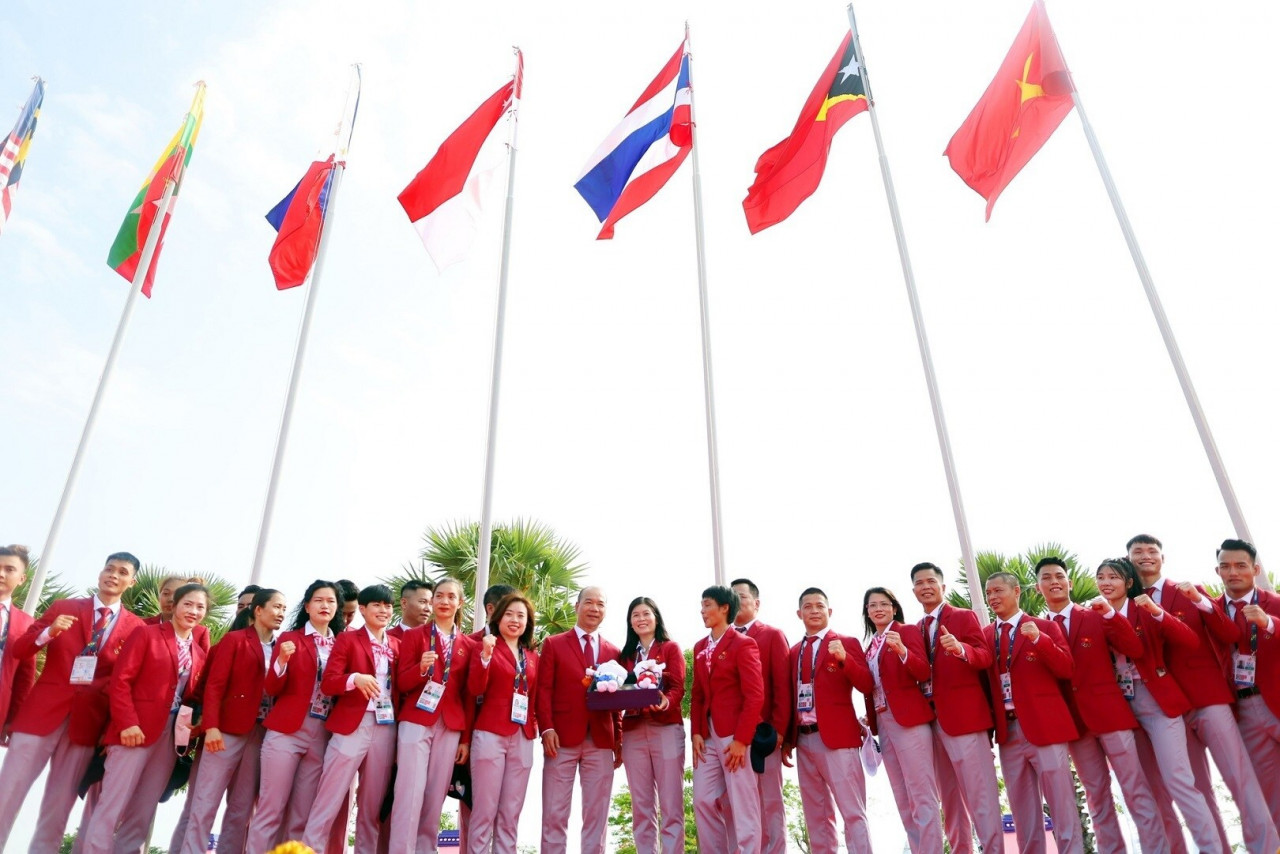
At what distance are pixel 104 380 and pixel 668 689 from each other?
301 inches

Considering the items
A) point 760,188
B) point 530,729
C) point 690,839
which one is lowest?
point 690,839

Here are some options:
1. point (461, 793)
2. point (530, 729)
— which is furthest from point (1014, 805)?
point (461, 793)

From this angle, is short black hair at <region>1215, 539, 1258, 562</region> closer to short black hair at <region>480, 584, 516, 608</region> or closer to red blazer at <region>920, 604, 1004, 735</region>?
red blazer at <region>920, 604, 1004, 735</region>

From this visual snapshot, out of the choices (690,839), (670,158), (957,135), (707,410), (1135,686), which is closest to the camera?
(1135,686)

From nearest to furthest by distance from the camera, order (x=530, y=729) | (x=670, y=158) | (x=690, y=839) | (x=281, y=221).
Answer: (x=530, y=729)
(x=670, y=158)
(x=281, y=221)
(x=690, y=839)

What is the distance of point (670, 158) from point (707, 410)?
3.26 m

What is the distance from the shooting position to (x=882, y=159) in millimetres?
9719

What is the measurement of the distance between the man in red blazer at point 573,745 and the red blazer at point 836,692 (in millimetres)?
1430

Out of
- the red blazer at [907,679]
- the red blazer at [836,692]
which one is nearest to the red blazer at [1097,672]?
the red blazer at [907,679]

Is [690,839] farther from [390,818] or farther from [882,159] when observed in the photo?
[882,159]

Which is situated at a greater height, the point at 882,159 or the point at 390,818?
the point at 882,159

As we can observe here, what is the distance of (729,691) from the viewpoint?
6.73 m

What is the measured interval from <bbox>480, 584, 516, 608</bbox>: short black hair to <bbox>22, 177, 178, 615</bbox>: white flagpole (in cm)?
453

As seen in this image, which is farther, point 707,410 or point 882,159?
point 882,159
